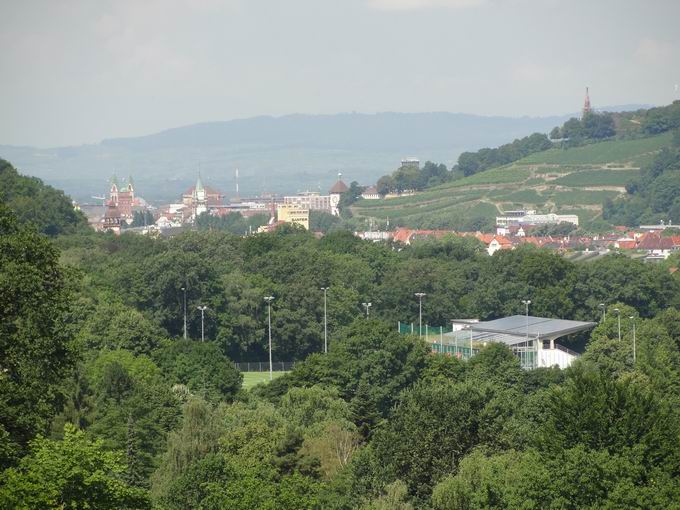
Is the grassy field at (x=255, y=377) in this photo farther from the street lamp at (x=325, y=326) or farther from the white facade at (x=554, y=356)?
the white facade at (x=554, y=356)

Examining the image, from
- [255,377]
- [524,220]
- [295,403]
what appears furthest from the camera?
[524,220]

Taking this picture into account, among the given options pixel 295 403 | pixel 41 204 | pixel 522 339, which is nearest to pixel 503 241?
pixel 41 204

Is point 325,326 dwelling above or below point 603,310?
above

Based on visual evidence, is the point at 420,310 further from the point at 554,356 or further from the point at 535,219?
the point at 535,219

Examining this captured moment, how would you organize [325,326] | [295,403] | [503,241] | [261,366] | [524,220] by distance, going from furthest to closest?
[524,220] → [503,241] → [261,366] → [325,326] → [295,403]

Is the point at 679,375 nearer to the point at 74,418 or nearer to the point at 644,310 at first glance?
the point at 74,418

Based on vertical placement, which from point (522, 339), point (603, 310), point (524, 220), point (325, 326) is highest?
point (325, 326)

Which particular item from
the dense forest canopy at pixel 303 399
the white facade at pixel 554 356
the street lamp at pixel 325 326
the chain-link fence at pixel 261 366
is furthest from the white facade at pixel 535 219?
the chain-link fence at pixel 261 366

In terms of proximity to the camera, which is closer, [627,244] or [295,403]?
[295,403]

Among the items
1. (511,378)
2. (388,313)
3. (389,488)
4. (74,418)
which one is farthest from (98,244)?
(389,488)
